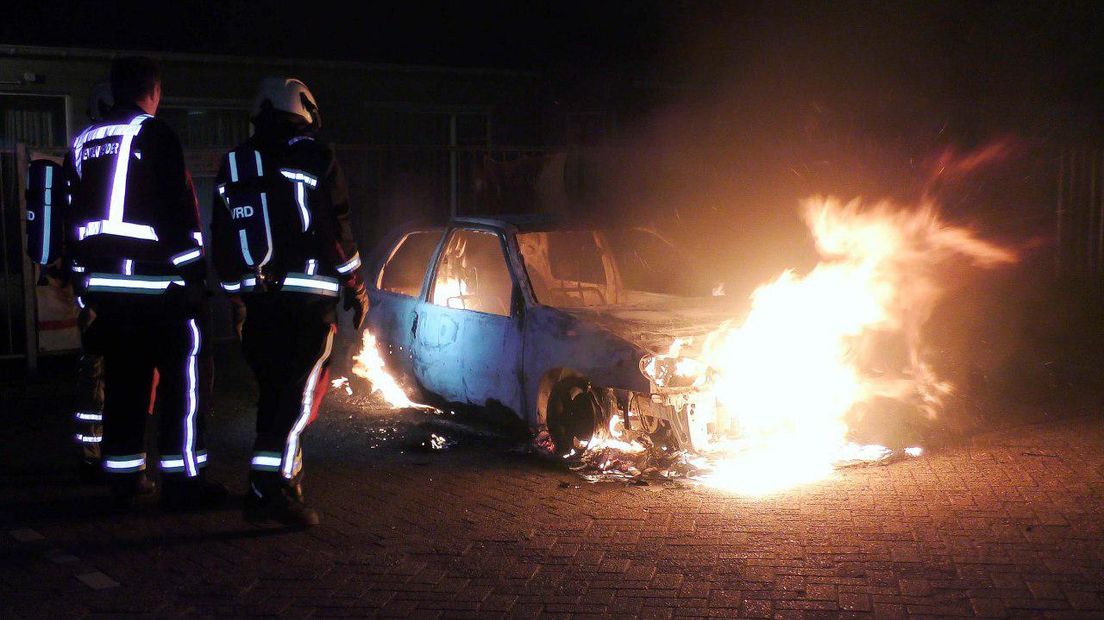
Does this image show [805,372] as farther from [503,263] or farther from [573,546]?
[573,546]

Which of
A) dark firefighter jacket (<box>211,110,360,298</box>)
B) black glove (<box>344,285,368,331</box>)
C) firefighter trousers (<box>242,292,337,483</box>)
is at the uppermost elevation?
dark firefighter jacket (<box>211,110,360,298</box>)

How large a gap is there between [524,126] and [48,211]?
41.5 feet

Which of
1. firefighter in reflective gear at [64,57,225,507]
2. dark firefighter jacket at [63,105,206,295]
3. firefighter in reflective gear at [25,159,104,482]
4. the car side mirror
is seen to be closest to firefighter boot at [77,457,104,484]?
firefighter in reflective gear at [25,159,104,482]

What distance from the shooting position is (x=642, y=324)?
7098mm

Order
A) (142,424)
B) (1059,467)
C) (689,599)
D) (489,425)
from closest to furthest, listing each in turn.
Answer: (689,599) → (142,424) → (1059,467) → (489,425)

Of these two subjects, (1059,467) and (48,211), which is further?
(1059,467)

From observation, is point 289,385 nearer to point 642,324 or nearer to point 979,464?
point 642,324

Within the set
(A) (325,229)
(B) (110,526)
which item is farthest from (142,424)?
(A) (325,229)

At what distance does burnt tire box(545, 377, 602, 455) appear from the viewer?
7.11 meters

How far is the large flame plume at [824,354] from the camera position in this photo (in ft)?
22.8

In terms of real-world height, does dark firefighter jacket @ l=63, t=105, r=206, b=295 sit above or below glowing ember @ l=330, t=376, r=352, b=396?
above

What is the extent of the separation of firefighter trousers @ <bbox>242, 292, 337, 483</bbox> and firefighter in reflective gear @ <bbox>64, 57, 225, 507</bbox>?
515 mm

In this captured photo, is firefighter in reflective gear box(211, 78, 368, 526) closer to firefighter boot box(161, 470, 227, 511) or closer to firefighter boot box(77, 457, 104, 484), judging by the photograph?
firefighter boot box(161, 470, 227, 511)

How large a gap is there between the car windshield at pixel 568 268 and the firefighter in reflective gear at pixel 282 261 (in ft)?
6.93
